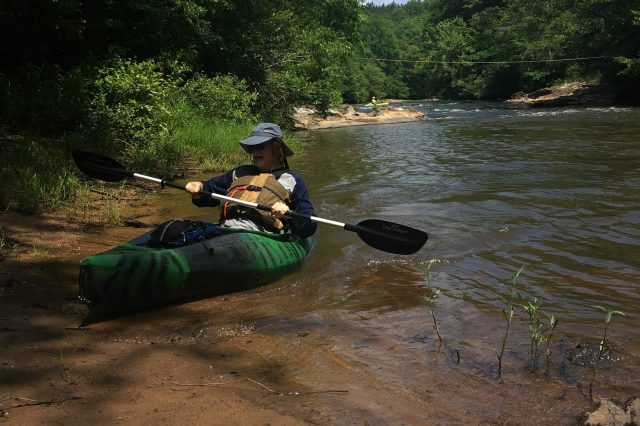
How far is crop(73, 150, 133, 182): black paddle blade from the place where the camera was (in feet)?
16.7

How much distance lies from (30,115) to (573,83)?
3201 cm

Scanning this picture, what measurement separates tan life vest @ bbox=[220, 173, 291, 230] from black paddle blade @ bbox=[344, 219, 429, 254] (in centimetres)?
65

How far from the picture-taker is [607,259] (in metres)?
4.62

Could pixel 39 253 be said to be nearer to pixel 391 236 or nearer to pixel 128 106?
pixel 391 236

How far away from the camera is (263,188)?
4.54m

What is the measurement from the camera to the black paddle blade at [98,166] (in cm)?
509

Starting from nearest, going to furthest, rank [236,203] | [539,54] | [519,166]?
1. [236,203]
2. [519,166]
3. [539,54]

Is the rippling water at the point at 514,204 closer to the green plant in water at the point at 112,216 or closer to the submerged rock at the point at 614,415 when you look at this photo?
the submerged rock at the point at 614,415

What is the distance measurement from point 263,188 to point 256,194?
0.08 metres

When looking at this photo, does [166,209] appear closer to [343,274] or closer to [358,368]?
[343,274]

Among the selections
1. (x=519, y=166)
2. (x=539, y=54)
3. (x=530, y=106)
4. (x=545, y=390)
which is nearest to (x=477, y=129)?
(x=519, y=166)

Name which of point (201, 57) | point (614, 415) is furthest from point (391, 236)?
point (201, 57)

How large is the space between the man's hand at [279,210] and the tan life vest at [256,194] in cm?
24

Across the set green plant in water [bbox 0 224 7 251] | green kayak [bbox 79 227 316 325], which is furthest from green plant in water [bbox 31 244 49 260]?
green kayak [bbox 79 227 316 325]
